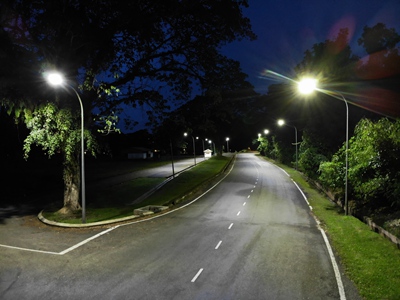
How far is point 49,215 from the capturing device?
68.3 ft

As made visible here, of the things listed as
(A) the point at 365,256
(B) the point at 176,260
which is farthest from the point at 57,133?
(A) the point at 365,256

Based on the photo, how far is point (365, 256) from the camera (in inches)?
486

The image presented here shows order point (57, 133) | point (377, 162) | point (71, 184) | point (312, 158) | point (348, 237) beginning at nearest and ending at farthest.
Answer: point (348, 237)
point (377, 162)
point (57, 133)
point (71, 184)
point (312, 158)

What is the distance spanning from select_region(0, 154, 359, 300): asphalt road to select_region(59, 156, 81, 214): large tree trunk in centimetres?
262

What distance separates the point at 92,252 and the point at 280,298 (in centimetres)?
832

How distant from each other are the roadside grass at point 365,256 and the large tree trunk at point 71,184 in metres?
16.6

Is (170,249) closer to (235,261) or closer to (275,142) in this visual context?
(235,261)

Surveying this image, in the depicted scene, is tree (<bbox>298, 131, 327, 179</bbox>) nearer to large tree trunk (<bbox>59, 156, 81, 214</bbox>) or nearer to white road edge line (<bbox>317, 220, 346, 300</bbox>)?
white road edge line (<bbox>317, 220, 346, 300</bbox>)

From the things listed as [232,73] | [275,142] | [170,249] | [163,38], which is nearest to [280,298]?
[170,249]

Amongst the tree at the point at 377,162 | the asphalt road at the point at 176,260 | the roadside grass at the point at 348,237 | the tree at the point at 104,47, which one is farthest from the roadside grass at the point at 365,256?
the tree at the point at 104,47

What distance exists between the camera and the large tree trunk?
21.6 m

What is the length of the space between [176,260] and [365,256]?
747 centimetres

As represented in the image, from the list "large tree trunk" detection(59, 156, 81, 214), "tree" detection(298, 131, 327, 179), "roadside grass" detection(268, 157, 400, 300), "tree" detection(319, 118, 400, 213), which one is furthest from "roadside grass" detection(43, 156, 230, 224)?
"tree" detection(319, 118, 400, 213)

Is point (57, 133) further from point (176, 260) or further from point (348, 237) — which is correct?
point (348, 237)
